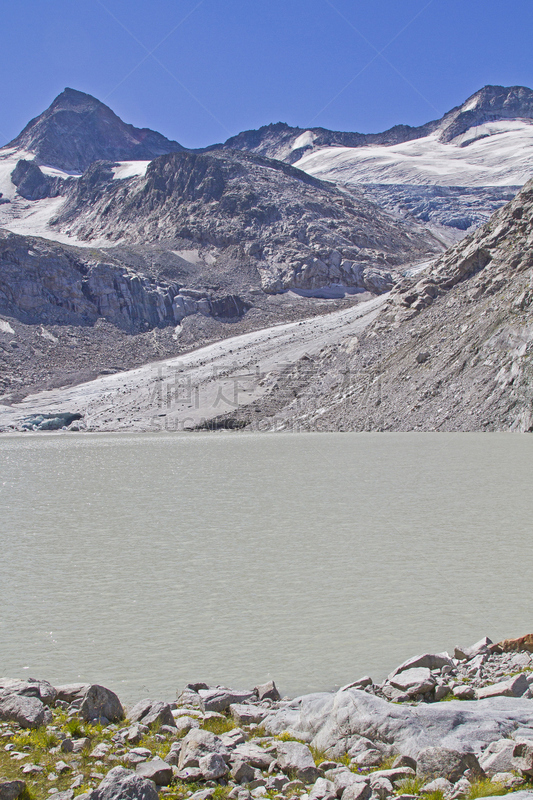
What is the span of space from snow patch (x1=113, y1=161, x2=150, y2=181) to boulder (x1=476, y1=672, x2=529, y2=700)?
563 feet

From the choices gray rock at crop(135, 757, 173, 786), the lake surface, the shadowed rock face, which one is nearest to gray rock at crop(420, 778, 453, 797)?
gray rock at crop(135, 757, 173, 786)

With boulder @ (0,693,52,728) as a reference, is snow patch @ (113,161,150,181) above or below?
above

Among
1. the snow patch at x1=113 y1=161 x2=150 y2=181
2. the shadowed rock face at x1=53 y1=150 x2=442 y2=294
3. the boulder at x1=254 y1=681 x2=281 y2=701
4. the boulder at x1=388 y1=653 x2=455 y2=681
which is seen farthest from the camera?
the snow patch at x1=113 y1=161 x2=150 y2=181

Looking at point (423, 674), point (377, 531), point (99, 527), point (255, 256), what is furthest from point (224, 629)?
point (255, 256)

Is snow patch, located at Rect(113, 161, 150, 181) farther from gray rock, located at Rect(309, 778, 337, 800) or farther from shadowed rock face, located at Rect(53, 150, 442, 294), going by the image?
gray rock, located at Rect(309, 778, 337, 800)

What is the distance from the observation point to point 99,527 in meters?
14.3

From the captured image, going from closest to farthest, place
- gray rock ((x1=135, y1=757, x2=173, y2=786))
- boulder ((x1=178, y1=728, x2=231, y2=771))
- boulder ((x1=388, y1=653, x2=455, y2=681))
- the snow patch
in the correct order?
gray rock ((x1=135, y1=757, x2=173, y2=786))
boulder ((x1=178, y1=728, x2=231, y2=771))
boulder ((x1=388, y1=653, x2=455, y2=681))
the snow patch

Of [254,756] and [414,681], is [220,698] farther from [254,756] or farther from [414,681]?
[414,681]

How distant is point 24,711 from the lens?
5.46 m

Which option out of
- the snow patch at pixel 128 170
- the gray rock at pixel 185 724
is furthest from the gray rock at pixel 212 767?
the snow patch at pixel 128 170

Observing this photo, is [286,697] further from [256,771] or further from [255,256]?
[255,256]

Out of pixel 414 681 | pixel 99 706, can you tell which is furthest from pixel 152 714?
pixel 414 681

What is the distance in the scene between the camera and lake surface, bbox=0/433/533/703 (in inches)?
276

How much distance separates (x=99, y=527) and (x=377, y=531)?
6120mm
